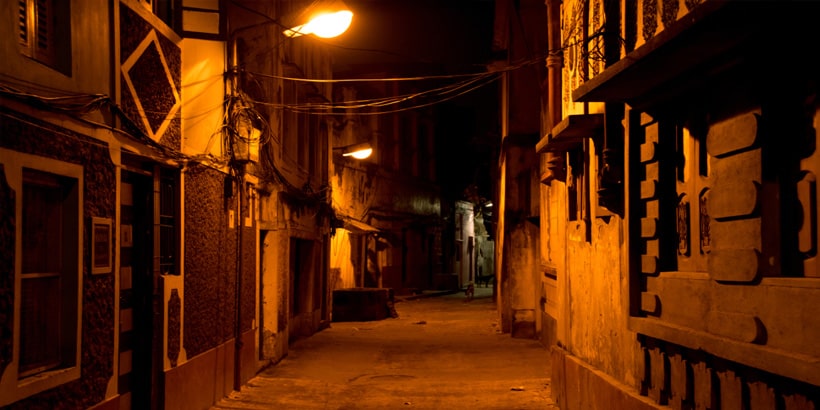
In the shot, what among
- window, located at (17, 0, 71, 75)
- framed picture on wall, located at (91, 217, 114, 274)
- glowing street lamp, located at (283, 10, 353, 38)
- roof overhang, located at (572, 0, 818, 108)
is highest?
glowing street lamp, located at (283, 10, 353, 38)

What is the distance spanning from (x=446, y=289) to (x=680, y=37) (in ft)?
109

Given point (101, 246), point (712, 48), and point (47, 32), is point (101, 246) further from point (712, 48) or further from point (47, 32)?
point (712, 48)

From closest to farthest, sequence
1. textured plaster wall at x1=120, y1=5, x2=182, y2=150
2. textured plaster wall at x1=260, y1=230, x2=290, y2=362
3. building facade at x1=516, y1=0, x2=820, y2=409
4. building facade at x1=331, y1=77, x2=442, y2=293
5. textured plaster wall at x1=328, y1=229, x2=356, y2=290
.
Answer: building facade at x1=516, y1=0, x2=820, y2=409, textured plaster wall at x1=120, y1=5, x2=182, y2=150, textured plaster wall at x1=260, y1=230, x2=290, y2=362, textured plaster wall at x1=328, y1=229, x2=356, y2=290, building facade at x1=331, y1=77, x2=442, y2=293

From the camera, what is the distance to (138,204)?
8.16m

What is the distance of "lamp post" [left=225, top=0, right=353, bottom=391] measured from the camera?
9977 millimetres

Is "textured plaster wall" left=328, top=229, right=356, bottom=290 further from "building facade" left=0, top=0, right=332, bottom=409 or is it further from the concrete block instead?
"building facade" left=0, top=0, right=332, bottom=409

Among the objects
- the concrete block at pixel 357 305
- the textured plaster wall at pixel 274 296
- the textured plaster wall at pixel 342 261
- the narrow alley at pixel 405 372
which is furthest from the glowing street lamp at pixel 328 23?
the textured plaster wall at pixel 342 261

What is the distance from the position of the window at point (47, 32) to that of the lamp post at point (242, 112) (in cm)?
414

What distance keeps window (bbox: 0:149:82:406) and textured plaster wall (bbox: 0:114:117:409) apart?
8 centimetres

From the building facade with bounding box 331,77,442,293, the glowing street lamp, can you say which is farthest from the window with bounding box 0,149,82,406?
the building facade with bounding box 331,77,442,293

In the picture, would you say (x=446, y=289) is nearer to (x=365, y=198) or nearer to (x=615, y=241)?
(x=365, y=198)

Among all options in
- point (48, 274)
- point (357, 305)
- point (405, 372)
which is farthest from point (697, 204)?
point (357, 305)

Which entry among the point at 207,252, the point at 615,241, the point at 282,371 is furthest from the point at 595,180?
the point at 282,371

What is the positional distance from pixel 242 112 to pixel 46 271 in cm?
510
